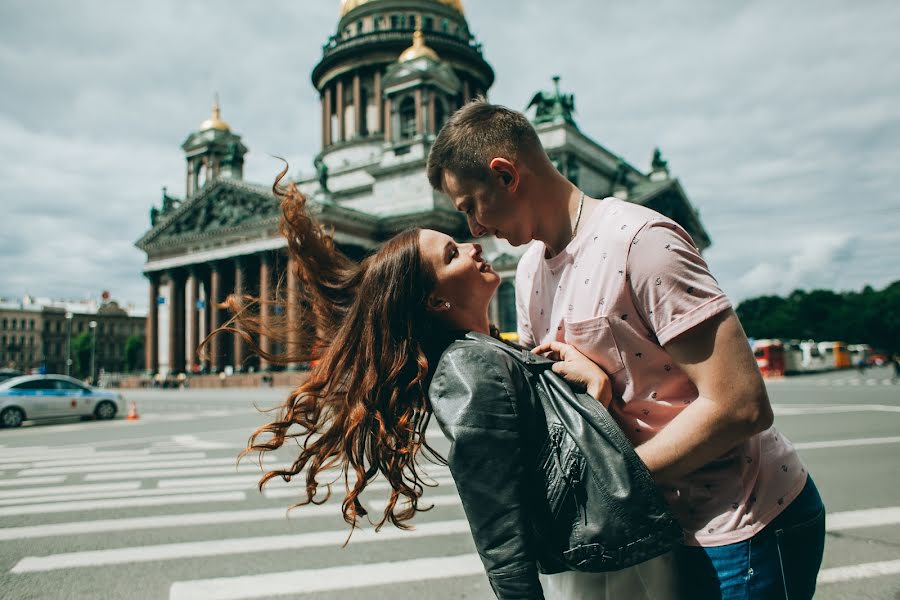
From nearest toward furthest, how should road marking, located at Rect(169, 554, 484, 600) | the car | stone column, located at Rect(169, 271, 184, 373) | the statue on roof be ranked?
road marking, located at Rect(169, 554, 484, 600)
the car
the statue on roof
stone column, located at Rect(169, 271, 184, 373)

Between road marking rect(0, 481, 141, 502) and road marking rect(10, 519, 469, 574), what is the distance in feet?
9.63

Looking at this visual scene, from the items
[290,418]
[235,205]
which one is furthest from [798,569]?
[235,205]

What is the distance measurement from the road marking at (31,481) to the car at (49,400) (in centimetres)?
1058

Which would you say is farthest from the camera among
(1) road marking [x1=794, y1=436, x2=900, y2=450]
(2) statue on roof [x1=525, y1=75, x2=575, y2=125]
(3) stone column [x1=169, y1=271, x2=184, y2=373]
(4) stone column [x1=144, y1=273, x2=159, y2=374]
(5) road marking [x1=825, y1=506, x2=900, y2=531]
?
(4) stone column [x1=144, y1=273, x2=159, y2=374]

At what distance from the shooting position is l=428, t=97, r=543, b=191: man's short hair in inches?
78.0

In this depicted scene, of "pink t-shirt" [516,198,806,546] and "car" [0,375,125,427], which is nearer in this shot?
"pink t-shirt" [516,198,806,546]

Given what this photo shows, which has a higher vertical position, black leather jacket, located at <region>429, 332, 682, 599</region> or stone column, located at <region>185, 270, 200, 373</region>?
stone column, located at <region>185, 270, 200, 373</region>

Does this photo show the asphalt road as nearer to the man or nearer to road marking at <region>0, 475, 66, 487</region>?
road marking at <region>0, 475, 66, 487</region>

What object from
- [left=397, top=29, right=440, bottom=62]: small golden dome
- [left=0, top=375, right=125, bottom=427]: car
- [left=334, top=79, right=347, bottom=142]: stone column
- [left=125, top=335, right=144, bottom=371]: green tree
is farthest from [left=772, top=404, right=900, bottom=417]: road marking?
[left=125, top=335, right=144, bottom=371]: green tree

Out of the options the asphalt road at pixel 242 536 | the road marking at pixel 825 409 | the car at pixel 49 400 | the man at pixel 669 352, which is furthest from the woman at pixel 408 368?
the car at pixel 49 400

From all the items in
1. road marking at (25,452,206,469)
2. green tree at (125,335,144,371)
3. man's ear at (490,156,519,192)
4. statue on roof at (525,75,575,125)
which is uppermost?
statue on roof at (525,75,575,125)

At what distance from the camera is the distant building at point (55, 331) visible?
347 feet

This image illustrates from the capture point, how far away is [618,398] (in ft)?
6.31

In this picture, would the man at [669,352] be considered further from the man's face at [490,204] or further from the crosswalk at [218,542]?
the crosswalk at [218,542]
